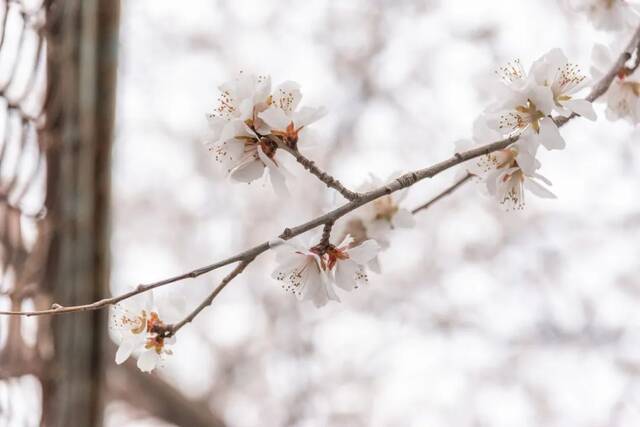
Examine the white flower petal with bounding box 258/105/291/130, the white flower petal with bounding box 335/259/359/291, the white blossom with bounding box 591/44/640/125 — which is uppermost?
the white blossom with bounding box 591/44/640/125

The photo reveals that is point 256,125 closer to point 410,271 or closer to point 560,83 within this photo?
point 560,83

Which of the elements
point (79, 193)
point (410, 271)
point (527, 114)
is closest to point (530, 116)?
point (527, 114)

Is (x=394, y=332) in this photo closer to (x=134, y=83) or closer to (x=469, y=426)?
(x=469, y=426)

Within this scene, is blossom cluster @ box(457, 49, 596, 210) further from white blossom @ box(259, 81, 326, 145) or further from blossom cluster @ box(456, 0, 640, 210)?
white blossom @ box(259, 81, 326, 145)

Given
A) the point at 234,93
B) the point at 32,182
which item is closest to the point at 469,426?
the point at 32,182

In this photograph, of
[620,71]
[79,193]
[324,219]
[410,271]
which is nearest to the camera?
[324,219]

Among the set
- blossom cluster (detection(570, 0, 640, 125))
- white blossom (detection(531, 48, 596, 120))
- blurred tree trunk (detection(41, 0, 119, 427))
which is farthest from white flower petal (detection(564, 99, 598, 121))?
blurred tree trunk (detection(41, 0, 119, 427))
